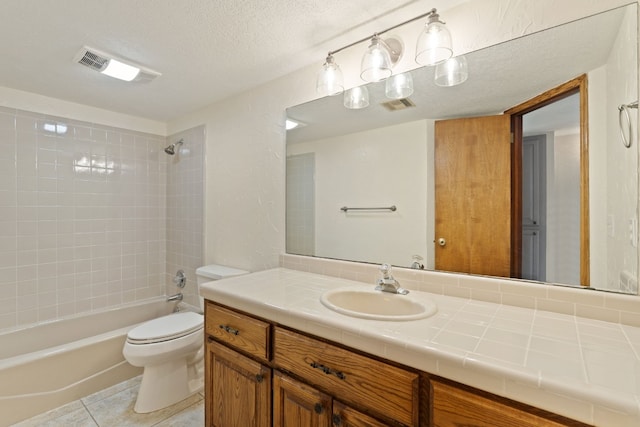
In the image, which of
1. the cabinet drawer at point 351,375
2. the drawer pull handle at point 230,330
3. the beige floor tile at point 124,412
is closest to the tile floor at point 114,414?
the beige floor tile at point 124,412

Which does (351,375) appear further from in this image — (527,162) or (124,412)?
(124,412)

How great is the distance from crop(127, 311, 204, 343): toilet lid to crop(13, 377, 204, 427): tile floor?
455 mm

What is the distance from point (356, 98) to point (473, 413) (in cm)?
141

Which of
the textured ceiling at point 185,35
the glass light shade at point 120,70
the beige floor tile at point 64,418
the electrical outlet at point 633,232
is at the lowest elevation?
the beige floor tile at point 64,418

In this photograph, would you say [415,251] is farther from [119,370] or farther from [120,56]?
[119,370]

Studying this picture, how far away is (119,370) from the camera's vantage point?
2.13 metres

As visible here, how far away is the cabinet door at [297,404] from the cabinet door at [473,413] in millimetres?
363

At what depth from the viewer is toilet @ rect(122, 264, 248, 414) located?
1.78 meters

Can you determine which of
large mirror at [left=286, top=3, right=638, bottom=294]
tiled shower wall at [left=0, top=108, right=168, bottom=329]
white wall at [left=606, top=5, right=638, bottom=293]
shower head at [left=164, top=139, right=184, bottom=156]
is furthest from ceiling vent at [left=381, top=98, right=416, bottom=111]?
tiled shower wall at [left=0, top=108, right=168, bottom=329]

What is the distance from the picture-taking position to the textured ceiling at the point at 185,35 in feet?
4.00

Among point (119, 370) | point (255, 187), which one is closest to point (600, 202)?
point (255, 187)

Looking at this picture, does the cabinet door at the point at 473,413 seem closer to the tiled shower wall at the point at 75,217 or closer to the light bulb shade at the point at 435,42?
the light bulb shade at the point at 435,42

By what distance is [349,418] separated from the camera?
88 centimetres

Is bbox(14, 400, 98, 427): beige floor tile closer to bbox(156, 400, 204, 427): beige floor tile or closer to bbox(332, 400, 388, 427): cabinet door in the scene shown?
bbox(156, 400, 204, 427): beige floor tile
